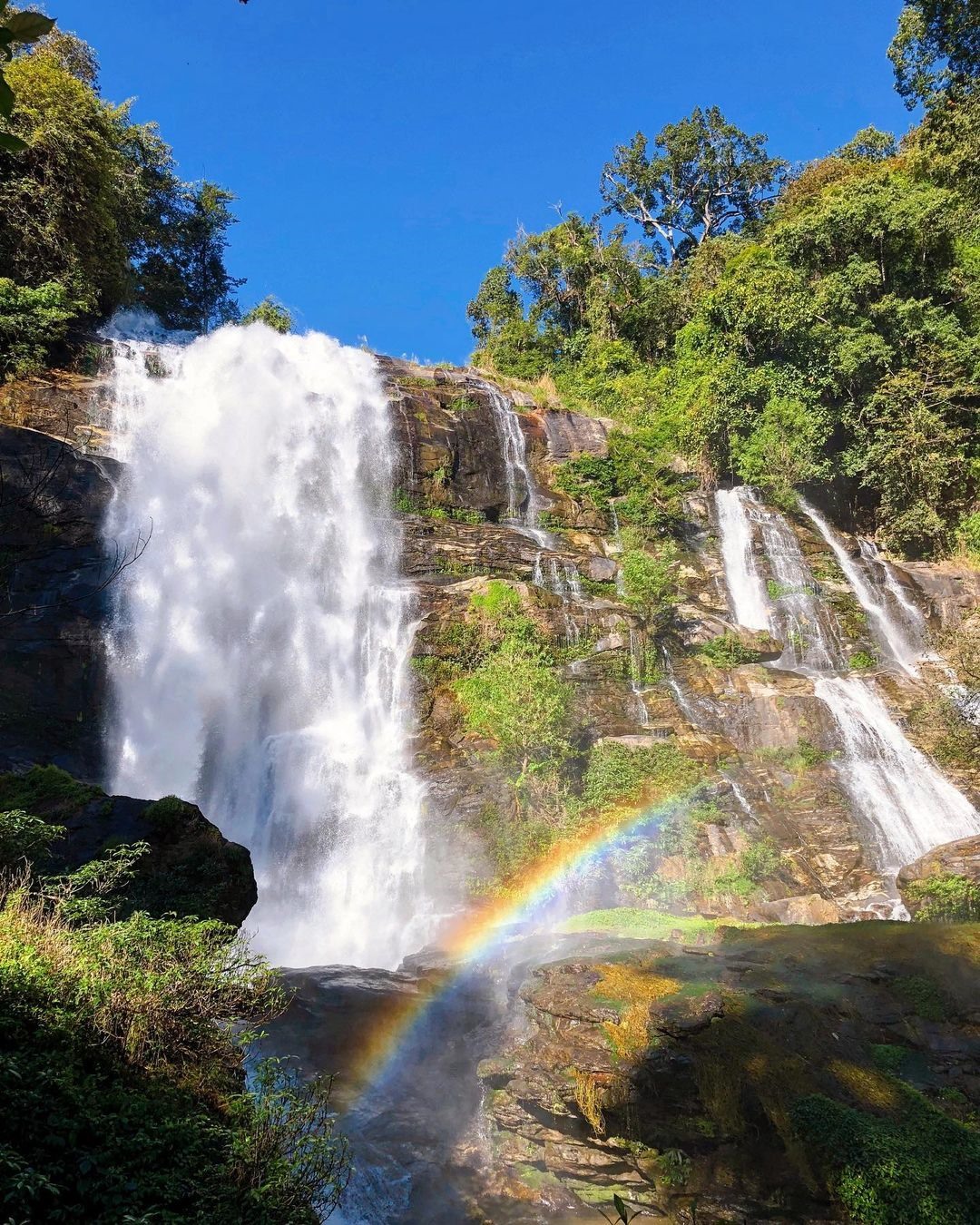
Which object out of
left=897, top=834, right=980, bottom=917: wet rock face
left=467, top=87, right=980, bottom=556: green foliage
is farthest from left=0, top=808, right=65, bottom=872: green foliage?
left=467, top=87, right=980, bottom=556: green foliage

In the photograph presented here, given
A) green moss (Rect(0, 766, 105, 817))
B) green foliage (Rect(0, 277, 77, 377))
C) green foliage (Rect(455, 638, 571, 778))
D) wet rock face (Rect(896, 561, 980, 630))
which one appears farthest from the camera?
wet rock face (Rect(896, 561, 980, 630))

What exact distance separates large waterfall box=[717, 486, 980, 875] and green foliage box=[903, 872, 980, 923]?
3.47 metres

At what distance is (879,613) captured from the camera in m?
22.9

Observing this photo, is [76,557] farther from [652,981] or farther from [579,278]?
[579,278]

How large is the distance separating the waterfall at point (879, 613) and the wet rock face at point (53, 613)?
2169 centimetres

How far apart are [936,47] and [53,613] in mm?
34361

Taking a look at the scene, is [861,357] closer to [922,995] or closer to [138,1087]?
[922,995]

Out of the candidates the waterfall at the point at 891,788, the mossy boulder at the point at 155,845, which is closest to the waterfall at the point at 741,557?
the waterfall at the point at 891,788

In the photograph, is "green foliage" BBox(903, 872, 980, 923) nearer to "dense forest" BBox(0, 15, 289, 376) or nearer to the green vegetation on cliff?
the green vegetation on cliff

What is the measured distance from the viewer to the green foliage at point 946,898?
1109 centimetres

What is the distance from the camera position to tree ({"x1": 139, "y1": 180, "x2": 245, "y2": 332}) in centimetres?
3422

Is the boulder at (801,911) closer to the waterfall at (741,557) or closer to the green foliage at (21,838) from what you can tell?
the waterfall at (741,557)

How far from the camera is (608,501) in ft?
93.9

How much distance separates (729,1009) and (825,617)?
1798cm
